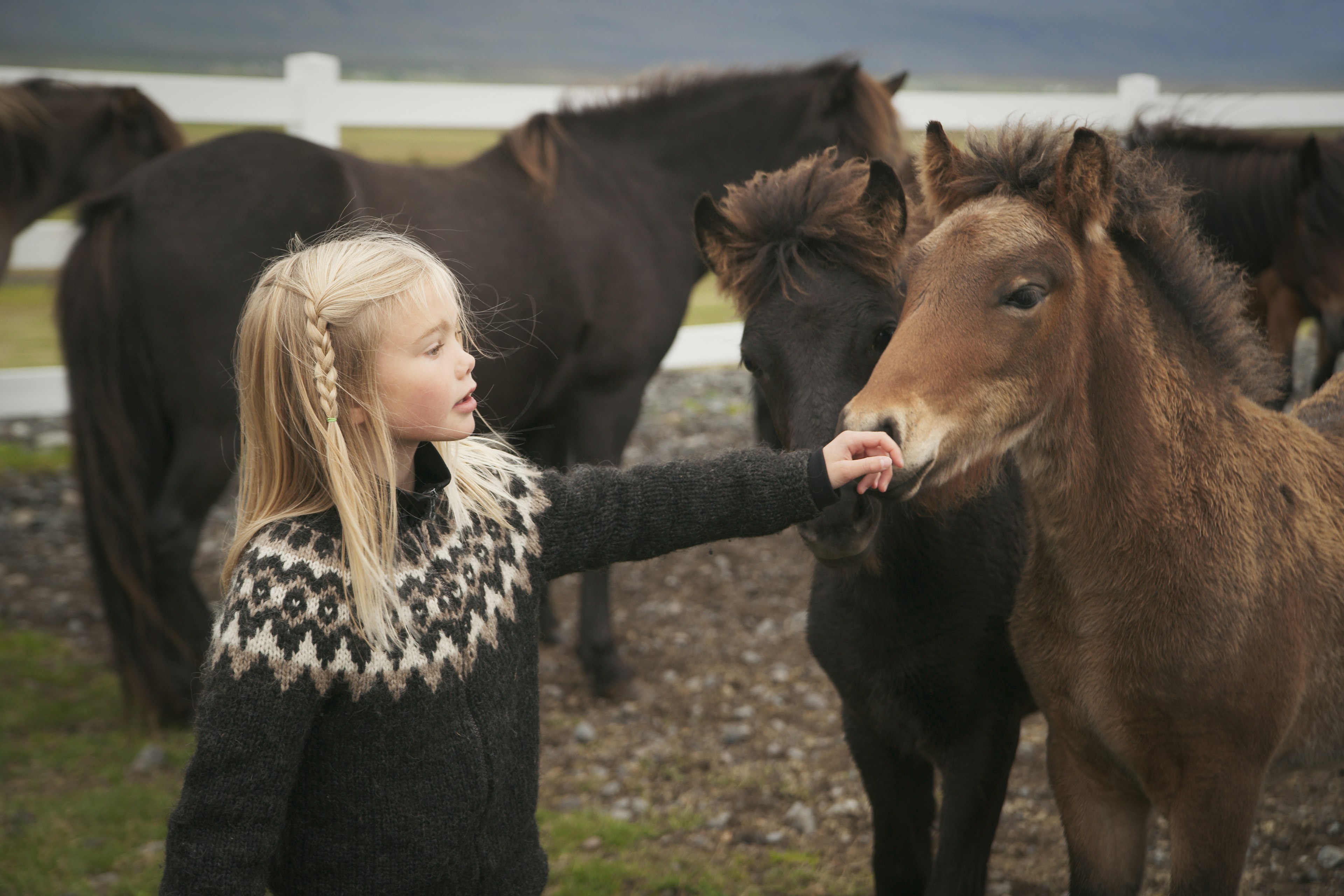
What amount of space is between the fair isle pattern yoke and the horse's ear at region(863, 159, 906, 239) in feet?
4.25

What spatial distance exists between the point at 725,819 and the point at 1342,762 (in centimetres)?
193

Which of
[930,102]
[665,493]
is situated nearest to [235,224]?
[665,493]

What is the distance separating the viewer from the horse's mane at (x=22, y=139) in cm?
531

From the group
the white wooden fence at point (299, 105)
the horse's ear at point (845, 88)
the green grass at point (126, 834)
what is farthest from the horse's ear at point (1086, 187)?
the white wooden fence at point (299, 105)

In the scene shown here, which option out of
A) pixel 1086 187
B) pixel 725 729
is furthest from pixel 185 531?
pixel 1086 187

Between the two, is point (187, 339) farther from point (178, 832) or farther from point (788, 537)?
point (788, 537)

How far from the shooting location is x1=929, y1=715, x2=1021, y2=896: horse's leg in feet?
7.87

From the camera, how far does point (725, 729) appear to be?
4.23m

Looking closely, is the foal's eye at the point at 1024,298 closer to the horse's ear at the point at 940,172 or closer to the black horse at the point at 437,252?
the horse's ear at the point at 940,172

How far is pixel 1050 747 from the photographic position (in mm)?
2375

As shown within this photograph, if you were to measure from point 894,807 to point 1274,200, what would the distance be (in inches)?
163

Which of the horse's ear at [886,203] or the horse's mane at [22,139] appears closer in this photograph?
the horse's ear at [886,203]

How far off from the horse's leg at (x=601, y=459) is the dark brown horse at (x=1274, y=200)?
279 centimetres

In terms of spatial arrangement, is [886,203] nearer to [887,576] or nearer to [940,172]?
[940,172]
